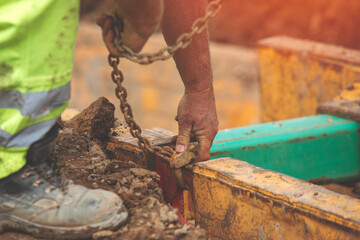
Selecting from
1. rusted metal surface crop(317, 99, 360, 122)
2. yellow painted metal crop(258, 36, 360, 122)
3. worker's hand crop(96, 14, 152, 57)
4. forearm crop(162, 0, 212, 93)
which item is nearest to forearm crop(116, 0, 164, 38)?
worker's hand crop(96, 14, 152, 57)

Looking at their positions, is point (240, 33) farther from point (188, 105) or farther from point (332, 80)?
point (188, 105)

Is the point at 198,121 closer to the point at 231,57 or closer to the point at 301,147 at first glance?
the point at 301,147

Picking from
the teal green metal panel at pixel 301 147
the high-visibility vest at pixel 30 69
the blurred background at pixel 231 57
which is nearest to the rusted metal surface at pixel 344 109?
the teal green metal panel at pixel 301 147

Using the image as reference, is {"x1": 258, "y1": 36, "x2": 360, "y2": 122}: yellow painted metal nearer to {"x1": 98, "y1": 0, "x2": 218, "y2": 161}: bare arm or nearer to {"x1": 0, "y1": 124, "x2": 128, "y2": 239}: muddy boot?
{"x1": 98, "y1": 0, "x2": 218, "y2": 161}: bare arm

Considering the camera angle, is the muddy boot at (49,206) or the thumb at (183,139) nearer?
the muddy boot at (49,206)

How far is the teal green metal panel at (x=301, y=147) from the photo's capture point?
299 centimetres

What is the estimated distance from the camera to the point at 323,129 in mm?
3266

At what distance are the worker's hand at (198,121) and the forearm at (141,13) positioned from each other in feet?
1.56

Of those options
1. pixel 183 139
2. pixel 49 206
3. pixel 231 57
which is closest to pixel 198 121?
pixel 183 139

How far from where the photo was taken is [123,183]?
2.26 meters

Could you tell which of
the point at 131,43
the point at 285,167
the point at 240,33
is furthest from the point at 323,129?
the point at 240,33

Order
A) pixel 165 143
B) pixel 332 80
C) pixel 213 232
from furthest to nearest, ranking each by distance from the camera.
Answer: pixel 332 80 < pixel 165 143 < pixel 213 232

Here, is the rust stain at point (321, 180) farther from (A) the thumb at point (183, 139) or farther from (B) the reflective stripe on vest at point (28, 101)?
(B) the reflective stripe on vest at point (28, 101)

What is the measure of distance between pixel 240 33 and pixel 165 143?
4.30 m
